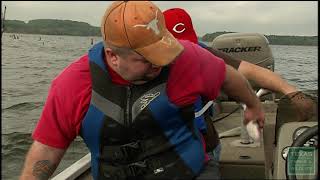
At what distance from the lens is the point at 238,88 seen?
284 centimetres

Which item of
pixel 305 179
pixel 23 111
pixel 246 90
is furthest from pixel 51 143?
pixel 23 111

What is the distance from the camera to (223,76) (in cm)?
273

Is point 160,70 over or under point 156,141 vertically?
over

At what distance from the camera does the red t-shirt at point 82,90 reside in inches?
101

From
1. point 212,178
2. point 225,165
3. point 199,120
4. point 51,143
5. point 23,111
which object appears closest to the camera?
point 51,143

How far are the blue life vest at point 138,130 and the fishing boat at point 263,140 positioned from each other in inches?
25.2

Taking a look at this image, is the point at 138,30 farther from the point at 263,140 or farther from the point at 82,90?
the point at 263,140

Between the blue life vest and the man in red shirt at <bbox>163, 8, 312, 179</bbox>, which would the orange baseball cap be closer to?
the blue life vest

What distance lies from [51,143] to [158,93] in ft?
2.08

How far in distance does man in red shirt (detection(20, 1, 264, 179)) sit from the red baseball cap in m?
1.35

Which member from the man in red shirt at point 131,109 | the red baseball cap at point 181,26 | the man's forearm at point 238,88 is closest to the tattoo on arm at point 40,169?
the man in red shirt at point 131,109

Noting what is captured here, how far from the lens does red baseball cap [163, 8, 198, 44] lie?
13.3 ft

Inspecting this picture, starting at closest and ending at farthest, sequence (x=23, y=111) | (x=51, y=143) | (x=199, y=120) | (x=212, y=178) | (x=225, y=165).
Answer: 1. (x=51, y=143)
2. (x=212, y=178)
3. (x=199, y=120)
4. (x=225, y=165)
5. (x=23, y=111)

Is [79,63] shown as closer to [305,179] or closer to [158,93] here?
[158,93]
